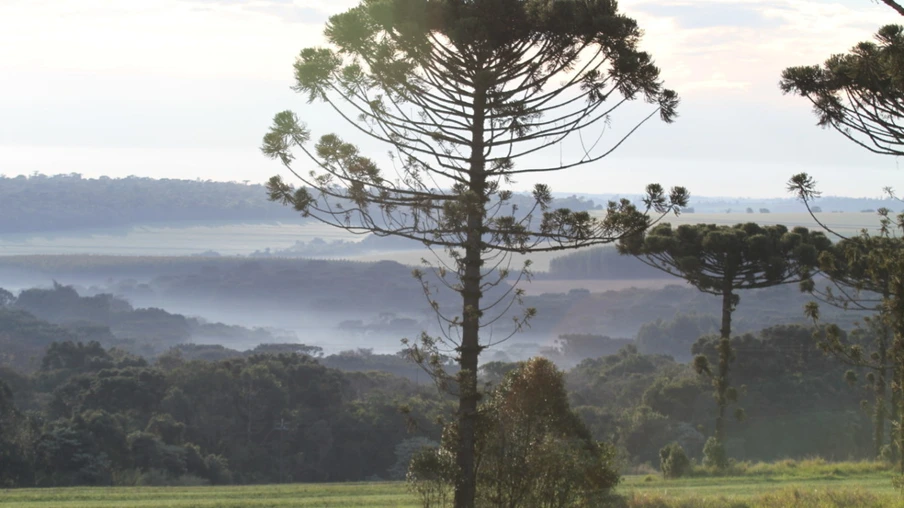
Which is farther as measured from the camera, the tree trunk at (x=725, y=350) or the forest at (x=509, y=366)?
the tree trunk at (x=725, y=350)

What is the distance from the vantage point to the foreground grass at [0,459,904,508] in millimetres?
14281

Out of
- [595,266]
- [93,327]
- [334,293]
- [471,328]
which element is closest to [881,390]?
[471,328]

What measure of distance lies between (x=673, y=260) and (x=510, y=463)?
39.7 feet

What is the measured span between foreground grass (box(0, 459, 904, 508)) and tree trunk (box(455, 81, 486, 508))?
2.84 meters

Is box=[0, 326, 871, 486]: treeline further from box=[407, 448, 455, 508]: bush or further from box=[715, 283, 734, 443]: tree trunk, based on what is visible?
box=[407, 448, 455, 508]: bush

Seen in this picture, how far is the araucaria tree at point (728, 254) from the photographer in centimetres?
2148

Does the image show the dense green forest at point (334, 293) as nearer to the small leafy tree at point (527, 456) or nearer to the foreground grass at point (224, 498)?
the foreground grass at point (224, 498)

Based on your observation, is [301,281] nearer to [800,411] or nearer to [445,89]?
[800,411]

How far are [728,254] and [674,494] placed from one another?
7059mm

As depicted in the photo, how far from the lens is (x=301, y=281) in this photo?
17250cm

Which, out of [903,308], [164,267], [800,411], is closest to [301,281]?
[164,267]

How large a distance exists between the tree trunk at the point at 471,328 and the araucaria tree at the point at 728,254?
916 centimetres

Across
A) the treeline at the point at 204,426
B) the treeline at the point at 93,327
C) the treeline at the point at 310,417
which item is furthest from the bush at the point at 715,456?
the treeline at the point at 93,327

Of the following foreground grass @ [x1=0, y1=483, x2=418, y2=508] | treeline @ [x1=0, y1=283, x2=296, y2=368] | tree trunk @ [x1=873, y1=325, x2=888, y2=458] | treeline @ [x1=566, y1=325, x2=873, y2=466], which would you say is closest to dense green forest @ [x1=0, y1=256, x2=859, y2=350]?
treeline @ [x1=0, y1=283, x2=296, y2=368]
